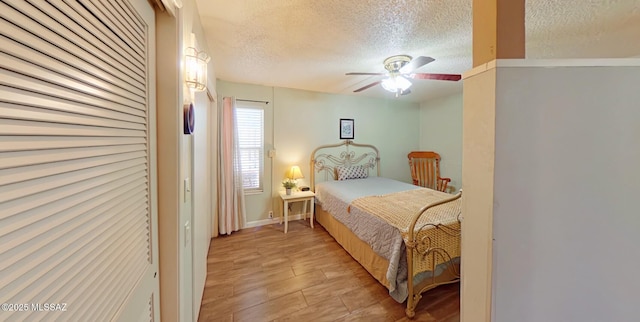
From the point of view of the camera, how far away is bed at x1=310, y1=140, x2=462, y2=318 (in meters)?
1.83

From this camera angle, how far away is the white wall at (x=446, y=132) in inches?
158

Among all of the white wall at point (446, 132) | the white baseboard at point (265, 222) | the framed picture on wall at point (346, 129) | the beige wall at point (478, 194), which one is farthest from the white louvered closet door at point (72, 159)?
the white wall at point (446, 132)

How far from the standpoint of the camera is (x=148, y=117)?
0.89m

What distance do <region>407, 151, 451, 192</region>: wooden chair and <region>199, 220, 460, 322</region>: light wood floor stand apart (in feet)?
8.46

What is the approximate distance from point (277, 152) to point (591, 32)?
3.64 meters

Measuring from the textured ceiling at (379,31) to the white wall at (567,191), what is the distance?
111 centimetres

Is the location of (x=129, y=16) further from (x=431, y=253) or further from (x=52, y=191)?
(x=431, y=253)

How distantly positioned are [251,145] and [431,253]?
290 cm

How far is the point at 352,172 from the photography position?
408 centimetres

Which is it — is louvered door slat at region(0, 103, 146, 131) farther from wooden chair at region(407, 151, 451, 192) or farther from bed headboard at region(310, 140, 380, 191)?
wooden chair at region(407, 151, 451, 192)

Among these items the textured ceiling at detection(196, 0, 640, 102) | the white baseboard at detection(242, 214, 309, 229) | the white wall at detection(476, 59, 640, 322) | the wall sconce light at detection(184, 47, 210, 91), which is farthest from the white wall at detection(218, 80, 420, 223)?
the white wall at detection(476, 59, 640, 322)

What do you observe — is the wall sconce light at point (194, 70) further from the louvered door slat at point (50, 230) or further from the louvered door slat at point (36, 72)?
the louvered door slat at point (50, 230)

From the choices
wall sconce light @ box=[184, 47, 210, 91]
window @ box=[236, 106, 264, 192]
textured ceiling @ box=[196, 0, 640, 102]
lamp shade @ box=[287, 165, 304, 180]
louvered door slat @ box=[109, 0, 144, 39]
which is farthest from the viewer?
lamp shade @ box=[287, 165, 304, 180]

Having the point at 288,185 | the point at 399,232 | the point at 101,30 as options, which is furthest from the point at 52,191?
the point at 288,185
